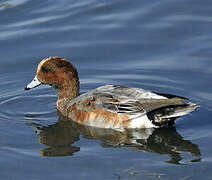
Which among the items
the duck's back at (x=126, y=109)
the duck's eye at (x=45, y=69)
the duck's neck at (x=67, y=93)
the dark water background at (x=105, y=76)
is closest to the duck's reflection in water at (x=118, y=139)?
the dark water background at (x=105, y=76)

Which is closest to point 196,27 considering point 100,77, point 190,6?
point 190,6

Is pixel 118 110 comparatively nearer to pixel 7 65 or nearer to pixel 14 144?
pixel 14 144

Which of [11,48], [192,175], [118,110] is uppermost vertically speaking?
[11,48]

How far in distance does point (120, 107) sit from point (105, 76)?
183 cm

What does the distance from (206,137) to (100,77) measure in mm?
2787

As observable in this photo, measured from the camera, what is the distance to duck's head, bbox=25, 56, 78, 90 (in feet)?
29.7

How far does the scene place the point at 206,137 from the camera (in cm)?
784

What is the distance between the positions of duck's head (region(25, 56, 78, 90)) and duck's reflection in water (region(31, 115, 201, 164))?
742 millimetres

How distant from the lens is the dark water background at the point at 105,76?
23.6 feet

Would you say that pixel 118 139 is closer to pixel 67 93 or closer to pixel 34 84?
pixel 67 93

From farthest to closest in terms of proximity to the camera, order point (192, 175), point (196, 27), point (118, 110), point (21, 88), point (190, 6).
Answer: point (190, 6) → point (196, 27) → point (21, 88) → point (118, 110) → point (192, 175)

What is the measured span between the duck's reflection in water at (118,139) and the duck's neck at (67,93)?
0.47m

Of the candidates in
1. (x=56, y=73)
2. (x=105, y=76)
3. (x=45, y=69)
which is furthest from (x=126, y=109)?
(x=105, y=76)

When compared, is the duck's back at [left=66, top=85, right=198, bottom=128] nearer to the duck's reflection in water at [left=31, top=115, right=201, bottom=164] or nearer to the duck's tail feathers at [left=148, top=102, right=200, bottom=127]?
the duck's tail feathers at [left=148, top=102, right=200, bottom=127]
